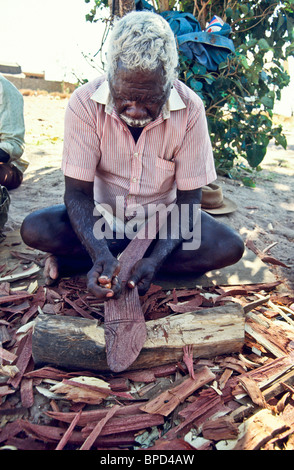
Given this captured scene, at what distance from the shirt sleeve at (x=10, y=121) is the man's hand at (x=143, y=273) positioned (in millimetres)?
3040

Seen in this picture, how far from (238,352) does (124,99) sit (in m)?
1.46

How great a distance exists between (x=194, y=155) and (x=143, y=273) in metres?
0.83

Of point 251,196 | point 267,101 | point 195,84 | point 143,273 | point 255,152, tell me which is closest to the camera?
point 143,273

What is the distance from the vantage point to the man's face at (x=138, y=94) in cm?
179

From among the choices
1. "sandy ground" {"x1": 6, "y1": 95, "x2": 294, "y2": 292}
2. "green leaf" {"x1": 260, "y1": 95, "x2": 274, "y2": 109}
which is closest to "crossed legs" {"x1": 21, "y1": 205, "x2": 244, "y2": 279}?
"sandy ground" {"x1": 6, "y1": 95, "x2": 294, "y2": 292}

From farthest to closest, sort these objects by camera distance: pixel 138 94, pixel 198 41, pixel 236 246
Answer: pixel 198 41 < pixel 236 246 < pixel 138 94

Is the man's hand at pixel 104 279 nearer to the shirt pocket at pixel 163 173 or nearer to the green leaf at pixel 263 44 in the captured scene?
the shirt pocket at pixel 163 173

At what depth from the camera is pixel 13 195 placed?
4391 millimetres

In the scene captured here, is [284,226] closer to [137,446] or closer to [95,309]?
[95,309]

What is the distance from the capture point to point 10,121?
180 inches

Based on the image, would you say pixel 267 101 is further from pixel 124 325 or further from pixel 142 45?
pixel 124 325

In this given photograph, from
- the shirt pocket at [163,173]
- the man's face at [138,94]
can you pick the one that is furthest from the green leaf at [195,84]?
the man's face at [138,94]

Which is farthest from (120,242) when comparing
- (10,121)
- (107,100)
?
(10,121)
